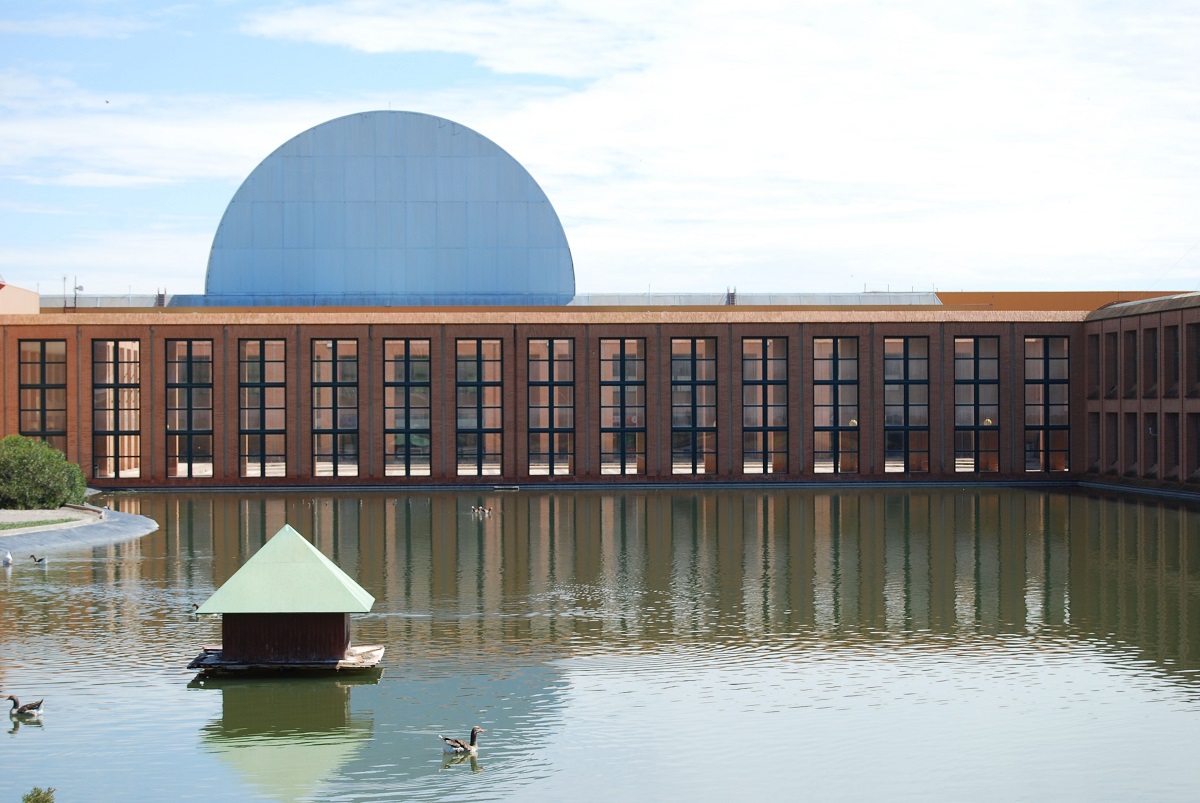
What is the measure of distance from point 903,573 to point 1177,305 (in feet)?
134

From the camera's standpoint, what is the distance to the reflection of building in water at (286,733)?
24359mm

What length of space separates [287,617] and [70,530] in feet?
93.4

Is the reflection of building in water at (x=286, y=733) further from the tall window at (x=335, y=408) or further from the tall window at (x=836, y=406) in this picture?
the tall window at (x=836, y=406)

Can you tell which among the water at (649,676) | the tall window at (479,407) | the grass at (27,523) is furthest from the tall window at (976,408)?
the grass at (27,523)

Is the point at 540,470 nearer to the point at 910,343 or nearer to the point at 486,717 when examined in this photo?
the point at 910,343

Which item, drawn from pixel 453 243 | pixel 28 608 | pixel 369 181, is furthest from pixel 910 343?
pixel 28 608

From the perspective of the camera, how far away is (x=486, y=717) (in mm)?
27344

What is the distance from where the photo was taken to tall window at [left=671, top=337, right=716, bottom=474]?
88.2 meters

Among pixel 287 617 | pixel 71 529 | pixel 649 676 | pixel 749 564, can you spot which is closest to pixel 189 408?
pixel 71 529

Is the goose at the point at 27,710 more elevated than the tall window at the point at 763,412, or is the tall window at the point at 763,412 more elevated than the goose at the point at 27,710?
the tall window at the point at 763,412

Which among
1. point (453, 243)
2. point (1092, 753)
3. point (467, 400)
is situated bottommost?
point (1092, 753)

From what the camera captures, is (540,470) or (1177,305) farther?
(540,470)

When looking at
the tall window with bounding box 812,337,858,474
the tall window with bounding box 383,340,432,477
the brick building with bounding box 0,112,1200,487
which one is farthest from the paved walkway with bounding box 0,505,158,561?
the tall window with bounding box 812,337,858,474

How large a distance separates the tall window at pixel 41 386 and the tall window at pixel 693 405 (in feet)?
118
